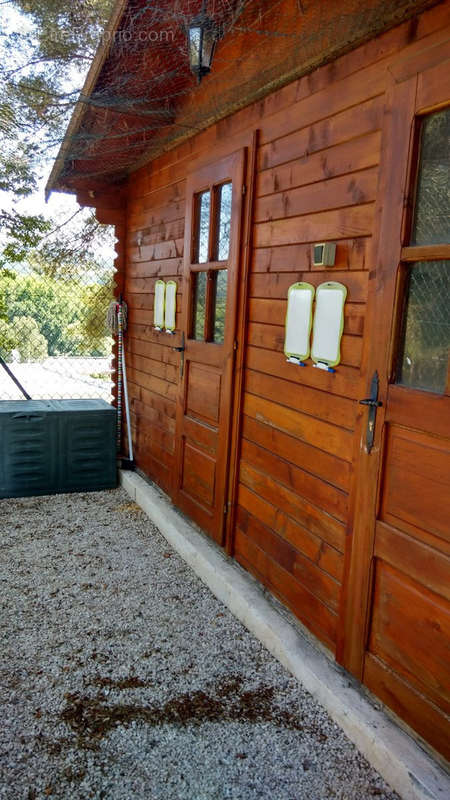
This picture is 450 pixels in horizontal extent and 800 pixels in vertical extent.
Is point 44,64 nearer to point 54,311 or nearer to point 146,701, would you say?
point 54,311

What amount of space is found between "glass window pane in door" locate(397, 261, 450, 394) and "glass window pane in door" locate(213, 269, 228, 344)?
60.6 inches

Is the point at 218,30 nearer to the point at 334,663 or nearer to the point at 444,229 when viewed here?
the point at 444,229

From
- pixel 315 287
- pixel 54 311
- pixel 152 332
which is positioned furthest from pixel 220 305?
pixel 54 311

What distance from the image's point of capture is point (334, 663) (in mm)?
2324

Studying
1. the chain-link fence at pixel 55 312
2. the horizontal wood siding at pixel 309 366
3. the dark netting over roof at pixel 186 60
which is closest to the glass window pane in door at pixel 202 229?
the dark netting over roof at pixel 186 60

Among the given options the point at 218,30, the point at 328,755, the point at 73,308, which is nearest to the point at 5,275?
the point at 73,308

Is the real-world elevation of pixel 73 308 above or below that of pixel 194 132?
below

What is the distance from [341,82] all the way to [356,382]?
1166 mm

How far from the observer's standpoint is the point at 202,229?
3697 mm

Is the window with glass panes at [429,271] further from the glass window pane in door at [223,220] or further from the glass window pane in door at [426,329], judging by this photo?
the glass window pane in door at [223,220]

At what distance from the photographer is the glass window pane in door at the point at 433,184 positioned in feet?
5.82

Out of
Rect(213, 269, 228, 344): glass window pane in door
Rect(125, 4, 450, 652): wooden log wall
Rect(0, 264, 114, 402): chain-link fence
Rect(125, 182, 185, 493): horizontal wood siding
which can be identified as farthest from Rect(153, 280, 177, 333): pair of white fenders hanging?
Rect(0, 264, 114, 402): chain-link fence

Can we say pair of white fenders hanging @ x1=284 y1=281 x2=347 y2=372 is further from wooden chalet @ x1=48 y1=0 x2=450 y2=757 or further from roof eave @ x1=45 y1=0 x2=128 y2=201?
roof eave @ x1=45 y1=0 x2=128 y2=201

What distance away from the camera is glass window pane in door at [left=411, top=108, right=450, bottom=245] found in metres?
1.77
